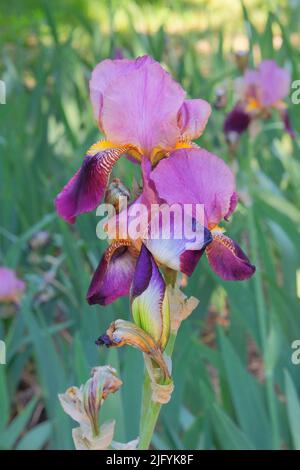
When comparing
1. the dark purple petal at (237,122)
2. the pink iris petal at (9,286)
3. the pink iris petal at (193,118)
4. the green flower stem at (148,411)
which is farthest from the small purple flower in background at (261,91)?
the green flower stem at (148,411)

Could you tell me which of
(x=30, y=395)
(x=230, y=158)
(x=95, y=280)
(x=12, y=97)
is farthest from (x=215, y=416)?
(x=12, y=97)

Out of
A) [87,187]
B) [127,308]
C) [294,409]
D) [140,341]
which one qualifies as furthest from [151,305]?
[127,308]

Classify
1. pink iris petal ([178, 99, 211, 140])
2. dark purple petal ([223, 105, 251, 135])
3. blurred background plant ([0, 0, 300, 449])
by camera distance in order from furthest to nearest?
dark purple petal ([223, 105, 251, 135])
blurred background plant ([0, 0, 300, 449])
pink iris petal ([178, 99, 211, 140])

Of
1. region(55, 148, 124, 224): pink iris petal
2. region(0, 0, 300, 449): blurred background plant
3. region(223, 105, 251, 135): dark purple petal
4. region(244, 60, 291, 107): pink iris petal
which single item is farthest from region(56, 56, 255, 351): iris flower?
region(244, 60, 291, 107): pink iris petal

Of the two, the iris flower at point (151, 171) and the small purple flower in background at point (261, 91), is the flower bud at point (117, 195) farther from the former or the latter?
the small purple flower in background at point (261, 91)

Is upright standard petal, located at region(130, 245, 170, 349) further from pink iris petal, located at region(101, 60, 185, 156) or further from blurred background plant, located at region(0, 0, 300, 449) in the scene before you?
blurred background plant, located at region(0, 0, 300, 449)

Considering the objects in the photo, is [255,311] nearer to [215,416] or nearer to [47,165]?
[215,416]
